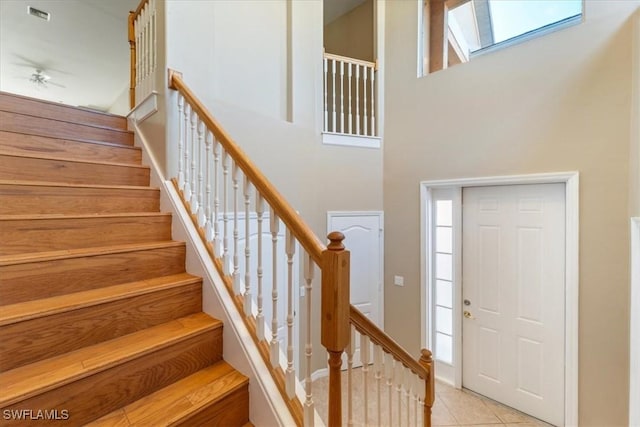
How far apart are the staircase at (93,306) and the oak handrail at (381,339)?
55 centimetres

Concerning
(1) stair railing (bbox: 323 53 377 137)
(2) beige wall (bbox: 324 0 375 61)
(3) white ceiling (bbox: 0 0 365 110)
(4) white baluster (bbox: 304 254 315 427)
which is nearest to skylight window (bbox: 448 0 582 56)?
(1) stair railing (bbox: 323 53 377 137)

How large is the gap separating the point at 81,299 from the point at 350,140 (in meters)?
2.93

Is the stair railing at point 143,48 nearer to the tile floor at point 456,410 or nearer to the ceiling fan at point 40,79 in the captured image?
the tile floor at point 456,410

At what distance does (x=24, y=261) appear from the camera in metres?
1.28

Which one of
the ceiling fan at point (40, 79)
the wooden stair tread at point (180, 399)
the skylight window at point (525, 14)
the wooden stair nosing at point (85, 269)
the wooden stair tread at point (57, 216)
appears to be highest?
the ceiling fan at point (40, 79)

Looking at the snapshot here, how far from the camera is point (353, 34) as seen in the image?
179 inches

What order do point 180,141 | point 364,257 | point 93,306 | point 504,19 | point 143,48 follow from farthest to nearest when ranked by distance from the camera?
point 364,257
point 504,19
point 143,48
point 180,141
point 93,306

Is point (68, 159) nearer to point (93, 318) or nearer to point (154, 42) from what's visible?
point (154, 42)

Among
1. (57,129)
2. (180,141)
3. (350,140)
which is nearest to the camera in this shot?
(180,141)

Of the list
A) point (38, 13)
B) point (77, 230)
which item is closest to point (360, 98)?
point (77, 230)

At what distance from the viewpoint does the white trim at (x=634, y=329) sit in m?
2.26

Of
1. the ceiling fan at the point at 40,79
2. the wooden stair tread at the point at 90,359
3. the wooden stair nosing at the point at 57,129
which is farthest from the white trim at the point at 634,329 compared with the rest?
the ceiling fan at the point at 40,79

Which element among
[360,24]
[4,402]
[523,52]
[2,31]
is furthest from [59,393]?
[2,31]

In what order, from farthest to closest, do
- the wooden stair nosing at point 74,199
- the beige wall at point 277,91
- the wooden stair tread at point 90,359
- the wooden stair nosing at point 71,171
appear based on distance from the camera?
the beige wall at point 277,91, the wooden stair nosing at point 71,171, the wooden stair nosing at point 74,199, the wooden stair tread at point 90,359
